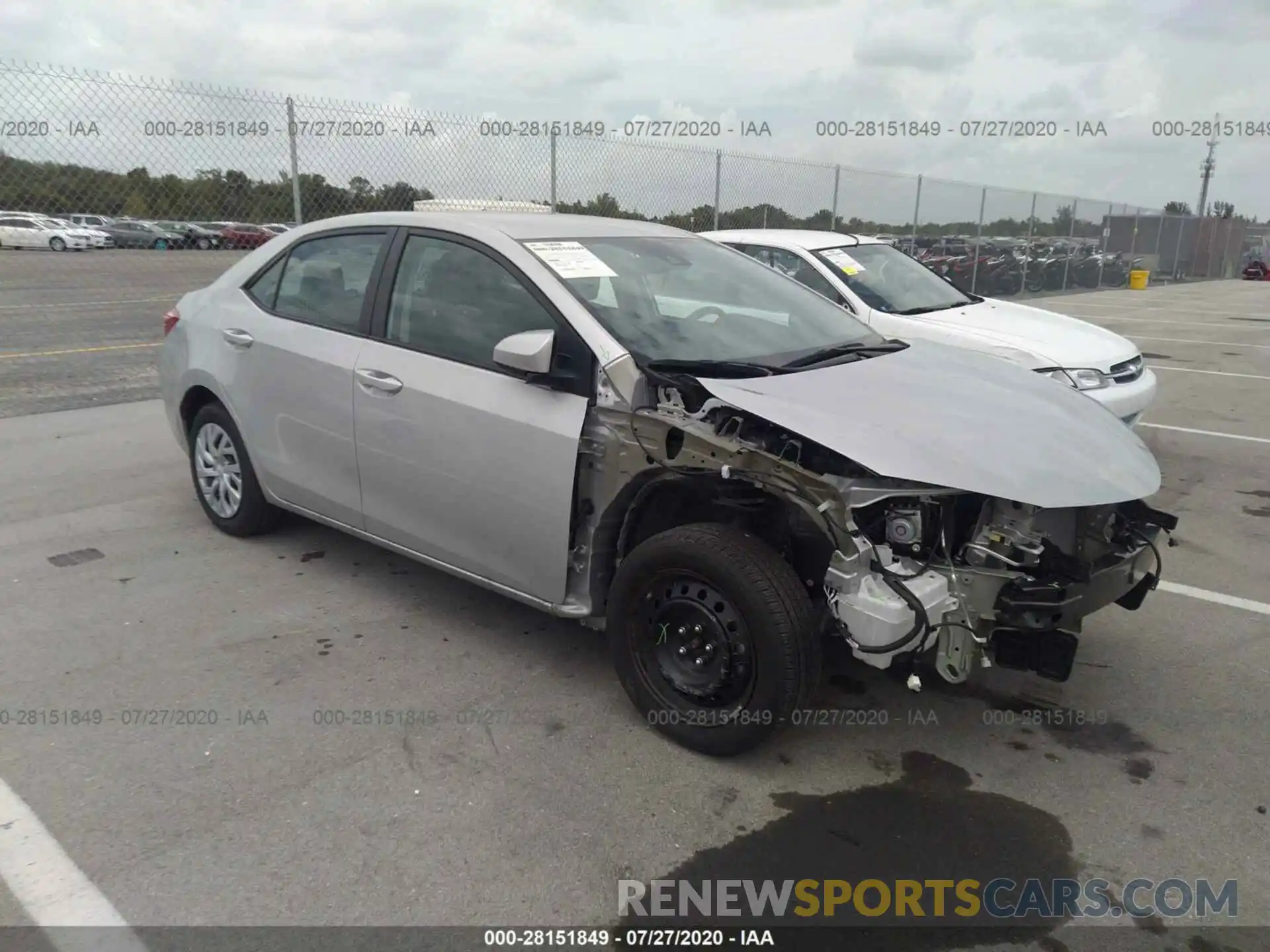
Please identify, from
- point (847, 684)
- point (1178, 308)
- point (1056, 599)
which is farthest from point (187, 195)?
point (1178, 308)

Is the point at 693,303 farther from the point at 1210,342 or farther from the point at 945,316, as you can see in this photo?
the point at 1210,342

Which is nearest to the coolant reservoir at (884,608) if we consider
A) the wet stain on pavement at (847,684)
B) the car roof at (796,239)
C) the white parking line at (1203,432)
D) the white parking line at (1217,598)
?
the wet stain on pavement at (847,684)

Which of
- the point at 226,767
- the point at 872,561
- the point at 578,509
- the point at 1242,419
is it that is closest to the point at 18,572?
the point at 226,767

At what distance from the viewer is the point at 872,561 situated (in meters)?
2.91

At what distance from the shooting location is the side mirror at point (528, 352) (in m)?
3.23

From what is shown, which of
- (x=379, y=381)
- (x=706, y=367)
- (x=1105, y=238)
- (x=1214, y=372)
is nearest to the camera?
(x=706, y=367)

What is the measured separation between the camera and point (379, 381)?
3.83 m

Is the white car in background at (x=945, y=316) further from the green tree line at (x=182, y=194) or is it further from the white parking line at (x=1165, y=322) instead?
the white parking line at (x=1165, y=322)

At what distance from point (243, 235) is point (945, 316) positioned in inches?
318

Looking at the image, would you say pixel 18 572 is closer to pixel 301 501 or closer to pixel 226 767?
pixel 301 501

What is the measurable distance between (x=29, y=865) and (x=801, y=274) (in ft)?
20.3

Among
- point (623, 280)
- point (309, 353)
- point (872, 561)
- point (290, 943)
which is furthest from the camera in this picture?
point (309, 353)

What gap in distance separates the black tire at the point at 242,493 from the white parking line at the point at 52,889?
2.12m

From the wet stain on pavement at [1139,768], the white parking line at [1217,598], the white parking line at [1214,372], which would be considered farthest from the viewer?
the white parking line at [1214,372]
